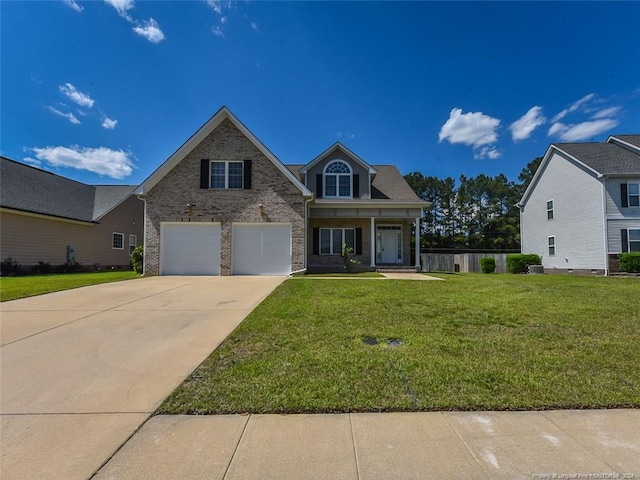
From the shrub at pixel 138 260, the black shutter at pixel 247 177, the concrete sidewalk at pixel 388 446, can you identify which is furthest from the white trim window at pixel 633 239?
the shrub at pixel 138 260

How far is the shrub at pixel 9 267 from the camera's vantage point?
14.7 meters

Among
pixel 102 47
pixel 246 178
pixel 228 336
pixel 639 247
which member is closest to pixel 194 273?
pixel 246 178

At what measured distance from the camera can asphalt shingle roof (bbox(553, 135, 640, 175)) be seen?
16.2m

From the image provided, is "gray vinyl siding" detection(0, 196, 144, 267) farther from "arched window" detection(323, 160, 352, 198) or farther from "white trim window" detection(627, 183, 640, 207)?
"white trim window" detection(627, 183, 640, 207)

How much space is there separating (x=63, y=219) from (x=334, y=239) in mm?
15081

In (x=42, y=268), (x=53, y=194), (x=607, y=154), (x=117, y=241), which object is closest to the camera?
(x=42, y=268)

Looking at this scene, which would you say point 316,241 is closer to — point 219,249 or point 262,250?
point 262,250

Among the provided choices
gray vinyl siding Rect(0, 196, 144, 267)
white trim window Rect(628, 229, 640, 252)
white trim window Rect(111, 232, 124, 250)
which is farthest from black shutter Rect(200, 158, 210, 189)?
white trim window Rect(628, 229, 640, 252)

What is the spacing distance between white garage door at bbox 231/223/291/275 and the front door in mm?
6106

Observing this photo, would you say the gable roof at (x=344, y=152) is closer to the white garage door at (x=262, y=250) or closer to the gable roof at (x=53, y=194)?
the white garage door at (x=262, y=250)

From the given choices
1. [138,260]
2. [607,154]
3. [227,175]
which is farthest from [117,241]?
[607,154]

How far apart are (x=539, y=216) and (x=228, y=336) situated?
23.3m

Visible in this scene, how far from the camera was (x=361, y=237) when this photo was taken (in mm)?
16594

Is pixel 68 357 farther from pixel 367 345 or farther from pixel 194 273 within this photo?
pixel 194 273
